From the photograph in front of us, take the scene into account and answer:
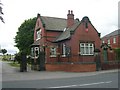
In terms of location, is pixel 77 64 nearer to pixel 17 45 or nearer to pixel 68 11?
pixel 68 11

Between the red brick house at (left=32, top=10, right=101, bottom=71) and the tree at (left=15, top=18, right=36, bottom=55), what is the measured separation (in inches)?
835

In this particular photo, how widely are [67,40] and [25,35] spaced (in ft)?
101

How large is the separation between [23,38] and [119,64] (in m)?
37.0

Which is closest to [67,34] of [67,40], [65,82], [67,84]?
[67,40]

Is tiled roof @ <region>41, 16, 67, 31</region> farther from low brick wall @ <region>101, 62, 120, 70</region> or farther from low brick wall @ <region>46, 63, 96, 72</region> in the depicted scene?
low brick wall @ <region>101, 62, 120, 70</region>

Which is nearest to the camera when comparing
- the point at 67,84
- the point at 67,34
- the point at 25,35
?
the point at 67,84

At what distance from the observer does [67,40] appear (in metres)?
34.3

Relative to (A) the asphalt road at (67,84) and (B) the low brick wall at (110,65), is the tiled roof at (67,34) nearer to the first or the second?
(B) the low brick wall at (110,65)

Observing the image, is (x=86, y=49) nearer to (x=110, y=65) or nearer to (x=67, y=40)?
(x=67, y=40)

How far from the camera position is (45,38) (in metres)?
37.5

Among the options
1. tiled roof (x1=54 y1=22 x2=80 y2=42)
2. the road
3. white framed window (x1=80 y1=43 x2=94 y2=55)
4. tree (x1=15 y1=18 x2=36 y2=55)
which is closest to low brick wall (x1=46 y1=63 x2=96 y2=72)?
white framed window (x1=80 y1=43 x2=94 y2=55)

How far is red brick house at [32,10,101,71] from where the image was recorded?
33481mm

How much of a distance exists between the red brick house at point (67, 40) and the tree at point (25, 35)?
21.2 m

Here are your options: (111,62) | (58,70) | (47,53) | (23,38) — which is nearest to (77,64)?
(58,70)
